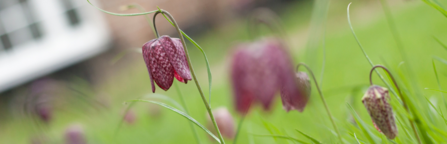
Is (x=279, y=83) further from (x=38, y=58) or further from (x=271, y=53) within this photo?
(x=38, y=58)

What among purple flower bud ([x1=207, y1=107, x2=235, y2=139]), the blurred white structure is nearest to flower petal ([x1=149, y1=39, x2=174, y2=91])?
purple flower bud ([x1=207, y1=107, x2=235, y2=139])

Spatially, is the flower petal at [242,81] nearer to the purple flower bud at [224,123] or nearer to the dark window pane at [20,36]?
the purple flower bud at [224,123]

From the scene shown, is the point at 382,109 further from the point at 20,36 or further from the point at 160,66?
the point at 20,36

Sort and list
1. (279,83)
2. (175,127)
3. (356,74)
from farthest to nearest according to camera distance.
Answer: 1. (175,127)
2. (356,74)
3. (279,83)

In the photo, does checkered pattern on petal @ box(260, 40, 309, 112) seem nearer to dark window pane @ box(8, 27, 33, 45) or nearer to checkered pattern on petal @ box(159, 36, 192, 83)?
checkered pattern on petal @ box(159, 36, 192, 83)

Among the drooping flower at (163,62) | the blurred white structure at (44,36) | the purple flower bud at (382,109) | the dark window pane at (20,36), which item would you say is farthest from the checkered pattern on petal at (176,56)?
the dark window pane at (20,36)

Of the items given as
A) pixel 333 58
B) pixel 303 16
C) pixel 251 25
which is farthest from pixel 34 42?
pixel 251 25

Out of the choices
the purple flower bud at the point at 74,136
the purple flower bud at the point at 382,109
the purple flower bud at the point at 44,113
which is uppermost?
the purple flower bud at the point at 382,109
